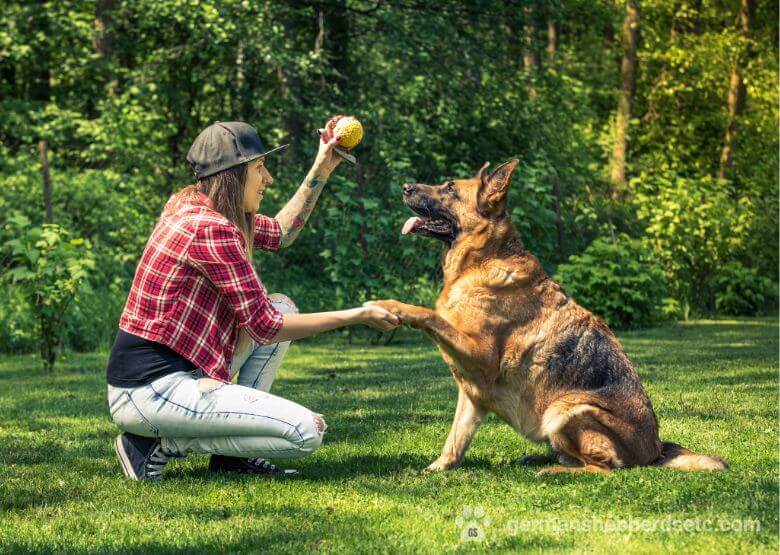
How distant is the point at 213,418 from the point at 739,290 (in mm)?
14255

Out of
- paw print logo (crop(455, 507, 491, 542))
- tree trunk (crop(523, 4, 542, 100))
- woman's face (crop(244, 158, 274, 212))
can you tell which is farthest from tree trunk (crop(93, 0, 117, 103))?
paw print logo (crop(455, 507, 491, 542))

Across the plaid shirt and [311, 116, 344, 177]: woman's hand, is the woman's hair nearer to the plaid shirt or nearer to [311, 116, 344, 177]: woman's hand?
the plaid shirt

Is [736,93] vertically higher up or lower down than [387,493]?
higher up

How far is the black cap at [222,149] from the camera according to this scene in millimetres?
4887

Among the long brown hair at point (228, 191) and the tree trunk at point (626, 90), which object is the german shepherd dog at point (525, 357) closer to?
the long brown hair at point (228, 191)

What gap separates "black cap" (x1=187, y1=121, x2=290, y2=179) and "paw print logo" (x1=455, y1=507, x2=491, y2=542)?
85.8 inches

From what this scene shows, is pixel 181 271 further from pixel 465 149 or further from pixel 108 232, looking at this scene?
pixel 465 149

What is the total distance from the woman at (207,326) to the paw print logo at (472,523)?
1025 millimetres

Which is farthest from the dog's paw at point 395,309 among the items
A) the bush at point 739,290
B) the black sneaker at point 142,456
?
the bush at point 739,290

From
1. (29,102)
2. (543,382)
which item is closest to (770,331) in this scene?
(543,382)

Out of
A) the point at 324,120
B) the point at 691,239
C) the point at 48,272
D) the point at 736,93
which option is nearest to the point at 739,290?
the point at 691,239

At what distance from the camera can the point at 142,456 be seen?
199 inches

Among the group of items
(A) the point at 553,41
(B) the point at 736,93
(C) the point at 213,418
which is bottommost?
(C) the point at 213,418

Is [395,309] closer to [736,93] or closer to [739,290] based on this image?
[739,290]
